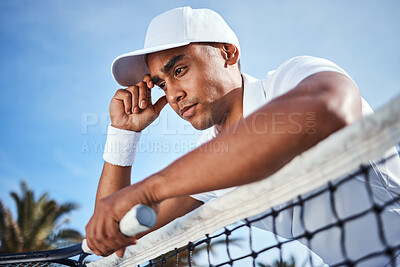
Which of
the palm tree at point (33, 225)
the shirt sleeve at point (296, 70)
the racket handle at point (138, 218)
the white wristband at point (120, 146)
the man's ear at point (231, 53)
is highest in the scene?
the palm tree at point (33, 225)

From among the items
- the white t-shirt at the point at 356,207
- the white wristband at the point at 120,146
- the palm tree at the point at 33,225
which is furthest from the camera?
the palm tree at the point at 33,225

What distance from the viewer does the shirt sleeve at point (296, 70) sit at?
143 centimetres

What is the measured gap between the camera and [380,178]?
179 cm

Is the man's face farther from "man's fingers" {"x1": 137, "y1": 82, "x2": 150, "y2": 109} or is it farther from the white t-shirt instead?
the white t-shirt

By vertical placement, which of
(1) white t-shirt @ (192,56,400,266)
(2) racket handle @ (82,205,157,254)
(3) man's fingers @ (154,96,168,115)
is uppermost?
(3) man's fingers @ (154,96,168,115)

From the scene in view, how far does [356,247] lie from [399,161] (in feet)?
1.58

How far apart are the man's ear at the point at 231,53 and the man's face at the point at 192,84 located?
0.23 meters

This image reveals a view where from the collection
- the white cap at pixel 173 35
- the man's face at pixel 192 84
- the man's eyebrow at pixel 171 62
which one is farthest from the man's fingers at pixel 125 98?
the man's eyebrow at pixel 171 62

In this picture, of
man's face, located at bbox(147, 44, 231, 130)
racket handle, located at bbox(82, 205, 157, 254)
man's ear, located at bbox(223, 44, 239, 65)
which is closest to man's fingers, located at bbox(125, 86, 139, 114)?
man's face, located at bbox(147, 44, 231, 130)

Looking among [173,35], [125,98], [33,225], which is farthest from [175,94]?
[33,225]

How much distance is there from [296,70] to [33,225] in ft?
47.9

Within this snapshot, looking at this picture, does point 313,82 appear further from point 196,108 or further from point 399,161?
point 196,108

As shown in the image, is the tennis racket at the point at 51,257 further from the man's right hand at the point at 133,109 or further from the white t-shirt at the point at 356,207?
the white t-shirt at the point at 356,207

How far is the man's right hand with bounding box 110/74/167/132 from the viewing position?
108 inches
